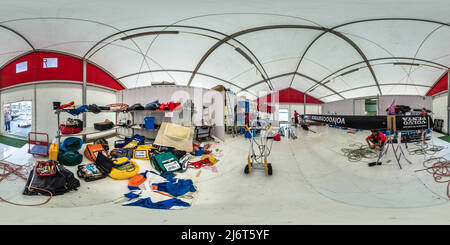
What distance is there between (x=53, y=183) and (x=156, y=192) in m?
0.89

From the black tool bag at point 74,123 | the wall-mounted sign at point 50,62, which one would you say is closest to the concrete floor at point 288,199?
the black tool bag at point 74,123

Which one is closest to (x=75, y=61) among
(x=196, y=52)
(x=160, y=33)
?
(x=160, y=33)

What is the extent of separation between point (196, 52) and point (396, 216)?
7.89 ft

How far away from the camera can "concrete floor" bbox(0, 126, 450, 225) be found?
0.77 meters

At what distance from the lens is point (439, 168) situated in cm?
117

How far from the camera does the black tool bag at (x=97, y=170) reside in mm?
1387

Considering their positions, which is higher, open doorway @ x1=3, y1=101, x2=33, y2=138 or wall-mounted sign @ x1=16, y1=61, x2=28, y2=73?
wall-mounted sign @ x1=16, y1=61, x2=28, y2=73

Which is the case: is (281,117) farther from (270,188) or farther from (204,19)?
(204,19)

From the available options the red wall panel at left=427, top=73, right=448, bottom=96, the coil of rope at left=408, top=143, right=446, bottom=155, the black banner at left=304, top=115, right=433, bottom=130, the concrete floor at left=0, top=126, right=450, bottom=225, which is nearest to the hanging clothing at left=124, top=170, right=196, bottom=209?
the concrete floor at left=0, top=126, right=450, bottom=225

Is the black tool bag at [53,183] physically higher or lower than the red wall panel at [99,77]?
lower

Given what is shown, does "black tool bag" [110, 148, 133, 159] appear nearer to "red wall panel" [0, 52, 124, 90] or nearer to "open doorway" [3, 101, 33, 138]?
"open doorway" [3, 101, 33, 138]

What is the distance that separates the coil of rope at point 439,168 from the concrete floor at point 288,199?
50mm

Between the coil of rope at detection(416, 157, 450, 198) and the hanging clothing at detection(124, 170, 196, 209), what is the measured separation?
6.42 feet

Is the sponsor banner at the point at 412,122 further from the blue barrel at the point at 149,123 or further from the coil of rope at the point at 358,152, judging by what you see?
the blue barrel at the point at 149,123
